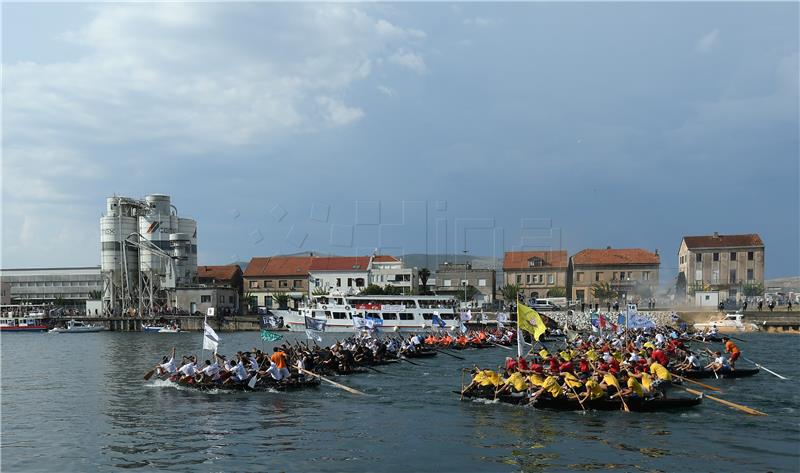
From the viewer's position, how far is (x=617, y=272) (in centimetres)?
11231

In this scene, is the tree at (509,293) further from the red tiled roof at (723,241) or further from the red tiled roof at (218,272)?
the red tiled roof at (218,272)

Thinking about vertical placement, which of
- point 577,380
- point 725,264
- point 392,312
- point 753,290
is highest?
point 725,264

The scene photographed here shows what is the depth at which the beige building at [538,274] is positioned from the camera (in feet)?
385

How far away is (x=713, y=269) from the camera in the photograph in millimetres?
106938

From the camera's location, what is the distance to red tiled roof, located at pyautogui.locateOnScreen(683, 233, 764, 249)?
347 ft

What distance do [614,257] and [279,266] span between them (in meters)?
57.2

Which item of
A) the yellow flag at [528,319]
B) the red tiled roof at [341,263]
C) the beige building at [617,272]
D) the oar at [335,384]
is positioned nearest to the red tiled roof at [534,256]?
the beige building at [617,272]

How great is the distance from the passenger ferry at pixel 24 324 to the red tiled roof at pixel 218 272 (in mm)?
30783

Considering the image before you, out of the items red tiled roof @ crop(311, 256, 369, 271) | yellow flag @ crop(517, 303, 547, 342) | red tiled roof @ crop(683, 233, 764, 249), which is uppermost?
red tiled roof @ crop(683, 233, 764, 249)

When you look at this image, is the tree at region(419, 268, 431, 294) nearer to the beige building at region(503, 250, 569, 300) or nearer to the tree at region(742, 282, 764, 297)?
the beige building at region(503, 250, 569, 300)

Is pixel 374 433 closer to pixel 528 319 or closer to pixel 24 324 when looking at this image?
pixel 528 319

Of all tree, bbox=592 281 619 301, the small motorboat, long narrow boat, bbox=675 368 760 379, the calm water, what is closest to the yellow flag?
the calm water

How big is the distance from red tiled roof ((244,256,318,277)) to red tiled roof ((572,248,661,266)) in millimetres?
46601

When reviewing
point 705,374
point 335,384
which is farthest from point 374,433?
point 705,374
